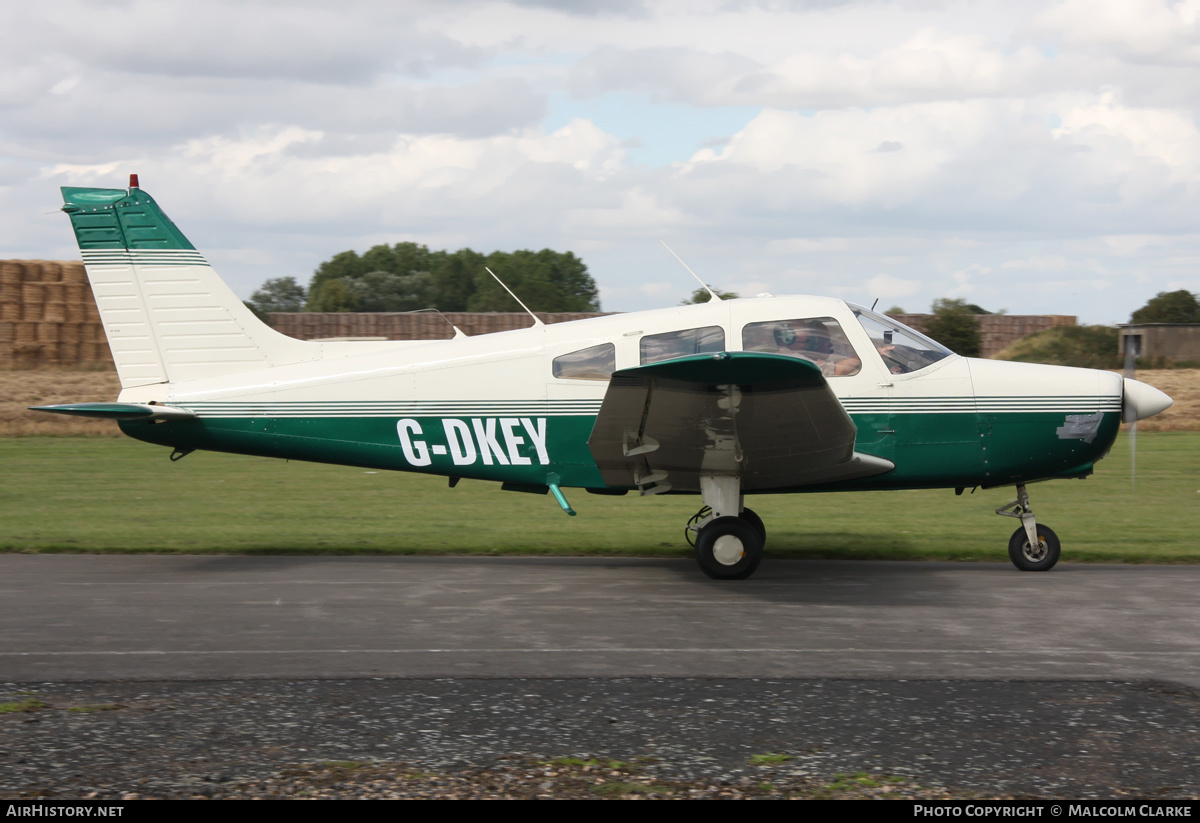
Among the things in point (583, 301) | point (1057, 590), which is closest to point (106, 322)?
point (1057, 590)

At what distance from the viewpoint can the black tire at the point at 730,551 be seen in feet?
26.8

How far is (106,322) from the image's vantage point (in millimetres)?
8969

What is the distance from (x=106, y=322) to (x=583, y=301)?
45763 mm

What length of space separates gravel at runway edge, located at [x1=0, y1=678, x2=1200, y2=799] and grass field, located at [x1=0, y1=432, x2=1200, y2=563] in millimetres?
4499

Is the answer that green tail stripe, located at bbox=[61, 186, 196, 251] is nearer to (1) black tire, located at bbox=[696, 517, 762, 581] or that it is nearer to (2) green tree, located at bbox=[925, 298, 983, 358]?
(1) black tire, located at bbox=[696, 517, 762, 581]

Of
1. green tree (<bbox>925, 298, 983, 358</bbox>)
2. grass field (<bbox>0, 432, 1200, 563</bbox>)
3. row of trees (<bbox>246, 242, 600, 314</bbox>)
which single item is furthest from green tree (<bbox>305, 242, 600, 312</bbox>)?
grass field (<bbox>0, 432, 1200, 563</bbox>)

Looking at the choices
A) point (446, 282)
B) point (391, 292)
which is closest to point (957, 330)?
point (391, 292)

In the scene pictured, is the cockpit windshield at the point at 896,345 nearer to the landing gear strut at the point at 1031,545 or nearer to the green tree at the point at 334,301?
the landing gear strut at the point at 1031,545

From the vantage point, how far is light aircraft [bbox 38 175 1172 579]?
8227 mm

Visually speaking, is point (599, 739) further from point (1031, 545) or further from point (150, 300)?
point (150, 300)

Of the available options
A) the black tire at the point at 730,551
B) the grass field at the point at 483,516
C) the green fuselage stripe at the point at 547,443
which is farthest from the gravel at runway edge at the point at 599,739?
the grass field at the point at 483,516

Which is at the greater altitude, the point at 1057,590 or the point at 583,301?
the point at 583,301
